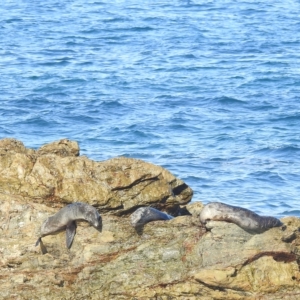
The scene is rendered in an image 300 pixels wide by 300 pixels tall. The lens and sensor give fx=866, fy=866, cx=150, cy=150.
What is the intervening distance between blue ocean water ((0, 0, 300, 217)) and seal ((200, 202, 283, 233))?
6620 millimetres

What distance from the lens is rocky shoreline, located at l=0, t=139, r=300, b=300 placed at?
937cm

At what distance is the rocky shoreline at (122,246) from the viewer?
937 centimetres

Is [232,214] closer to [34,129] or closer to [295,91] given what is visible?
[34,129]

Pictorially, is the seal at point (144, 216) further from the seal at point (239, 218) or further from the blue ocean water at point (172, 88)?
the blue ocean water at point (172, 88)

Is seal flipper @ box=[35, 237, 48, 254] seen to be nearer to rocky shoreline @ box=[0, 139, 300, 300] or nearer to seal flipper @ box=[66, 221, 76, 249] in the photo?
rocky shoreline @ box=[0, 139, 300, 300]

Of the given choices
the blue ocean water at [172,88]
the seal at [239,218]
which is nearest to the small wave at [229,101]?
the blue ocean water at [172,88]

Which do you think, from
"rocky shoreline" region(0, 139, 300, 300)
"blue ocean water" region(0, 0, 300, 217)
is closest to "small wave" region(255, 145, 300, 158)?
"blue ocean water" region(0, 0, 300, 217)

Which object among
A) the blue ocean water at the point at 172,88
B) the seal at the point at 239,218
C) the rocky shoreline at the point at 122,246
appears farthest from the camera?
the blue ocean water at the point at 172,88

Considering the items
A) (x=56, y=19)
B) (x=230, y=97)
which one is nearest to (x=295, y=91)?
(x=230, y=97)

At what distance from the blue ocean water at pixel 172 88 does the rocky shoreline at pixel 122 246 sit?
6.47m

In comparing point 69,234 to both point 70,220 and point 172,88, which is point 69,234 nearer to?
point 70,220

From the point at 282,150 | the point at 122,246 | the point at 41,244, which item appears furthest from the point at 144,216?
the point at 282,150

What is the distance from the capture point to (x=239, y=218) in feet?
A: 33.1

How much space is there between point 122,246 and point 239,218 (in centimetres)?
140
